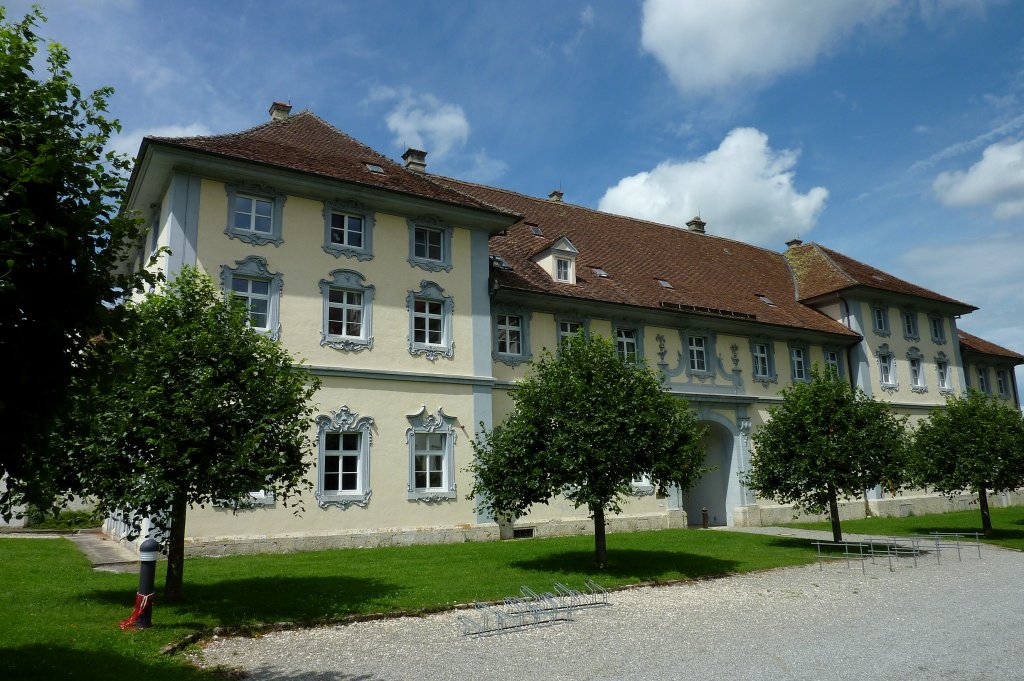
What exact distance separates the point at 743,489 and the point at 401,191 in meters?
16.0

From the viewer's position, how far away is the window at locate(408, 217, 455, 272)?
795 inches

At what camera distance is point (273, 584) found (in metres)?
12.3

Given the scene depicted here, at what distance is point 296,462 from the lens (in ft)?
35.6

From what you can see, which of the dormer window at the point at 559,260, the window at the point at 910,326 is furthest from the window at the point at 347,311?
the window at the point at 910,326

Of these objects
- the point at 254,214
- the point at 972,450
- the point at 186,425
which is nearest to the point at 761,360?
the point at 972,450

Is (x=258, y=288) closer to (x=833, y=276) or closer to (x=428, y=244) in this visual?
(x=428, y=244)

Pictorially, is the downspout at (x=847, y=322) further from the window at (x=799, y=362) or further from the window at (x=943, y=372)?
the window at (x=943, y=372)

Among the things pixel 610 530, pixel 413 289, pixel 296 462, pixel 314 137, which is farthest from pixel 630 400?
pixel 314 137

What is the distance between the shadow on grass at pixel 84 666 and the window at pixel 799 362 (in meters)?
25.8

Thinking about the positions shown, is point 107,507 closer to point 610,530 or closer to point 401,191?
point 401,191

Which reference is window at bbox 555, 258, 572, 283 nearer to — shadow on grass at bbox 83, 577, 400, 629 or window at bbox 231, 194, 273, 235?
window at bbox 231, 194, 273, 235

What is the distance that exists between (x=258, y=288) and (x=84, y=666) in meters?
11.5

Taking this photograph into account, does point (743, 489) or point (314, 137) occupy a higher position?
point (314, 137)

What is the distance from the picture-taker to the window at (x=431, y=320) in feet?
65.0
